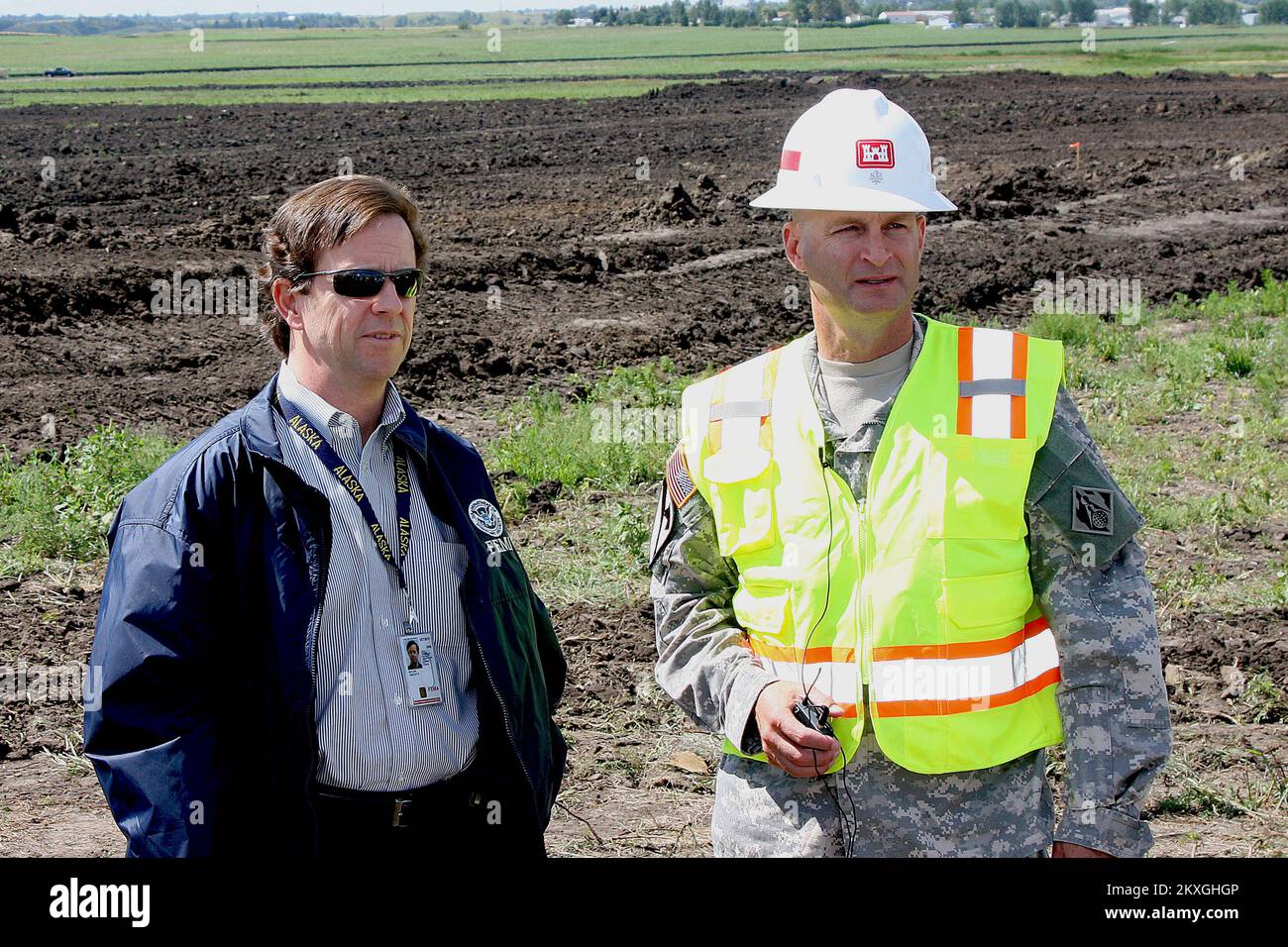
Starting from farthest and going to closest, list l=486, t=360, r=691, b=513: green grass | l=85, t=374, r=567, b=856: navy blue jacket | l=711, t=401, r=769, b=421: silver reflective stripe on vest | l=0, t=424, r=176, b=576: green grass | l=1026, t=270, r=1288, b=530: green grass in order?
l=486, t=360, r=691, b=513: green grass → l=1026, t=270, r=1288, b=530: green grass → l=0, t=424, r=176, b=576: green grass → l=711, t=401, r=769, b=421: silver reflective stripe on vest → l=85, t=374, r=567, b=856: navy blue jacket

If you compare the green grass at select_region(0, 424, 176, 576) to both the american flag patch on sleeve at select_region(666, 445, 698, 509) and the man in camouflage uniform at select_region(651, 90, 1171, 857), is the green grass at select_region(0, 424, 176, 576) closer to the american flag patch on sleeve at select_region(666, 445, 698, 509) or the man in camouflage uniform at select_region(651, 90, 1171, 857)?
the american flag patch on sleeve at select_region(666, 445, 698, 509)

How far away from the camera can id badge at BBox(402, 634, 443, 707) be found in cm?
296

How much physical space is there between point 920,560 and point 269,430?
1306mm

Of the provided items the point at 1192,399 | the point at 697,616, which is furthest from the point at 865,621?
the point at 1192,399

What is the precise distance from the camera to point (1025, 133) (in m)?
28.8

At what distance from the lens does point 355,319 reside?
10.00ft

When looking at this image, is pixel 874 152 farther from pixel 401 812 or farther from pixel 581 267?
pixel 581 267

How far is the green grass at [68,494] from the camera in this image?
813 centimetres

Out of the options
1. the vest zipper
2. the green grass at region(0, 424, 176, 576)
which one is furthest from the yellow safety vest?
the green grass at region(0, 424, 176, 576)

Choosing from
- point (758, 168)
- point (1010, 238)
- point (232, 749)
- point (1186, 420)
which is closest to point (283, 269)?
point (232, 749)

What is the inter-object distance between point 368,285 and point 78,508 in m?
6.32
